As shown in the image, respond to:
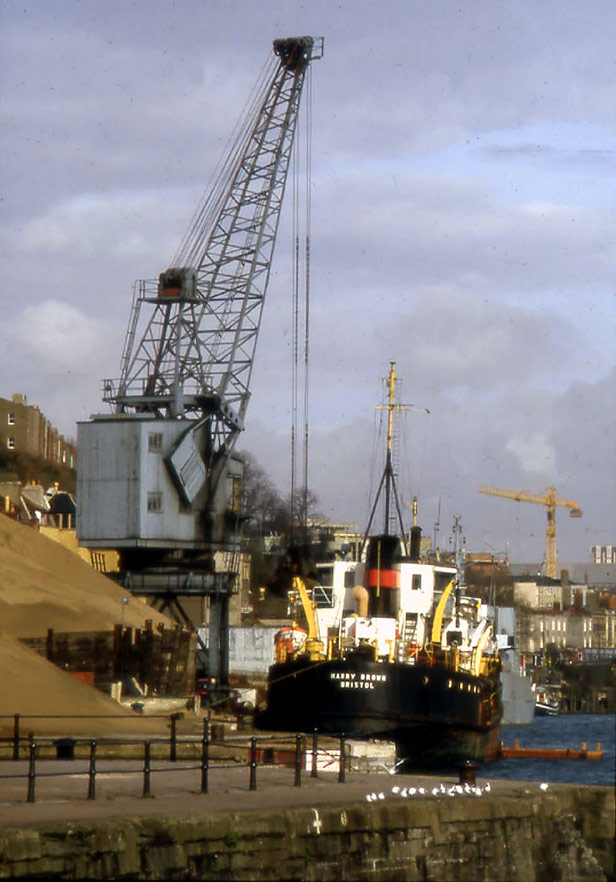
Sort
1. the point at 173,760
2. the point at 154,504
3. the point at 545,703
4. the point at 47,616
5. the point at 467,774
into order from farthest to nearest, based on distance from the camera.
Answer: the point at 545,703
the point at 47,616
the point at 154,504
the point at 173,760
the point at 467,774

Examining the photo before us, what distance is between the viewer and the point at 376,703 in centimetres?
4956

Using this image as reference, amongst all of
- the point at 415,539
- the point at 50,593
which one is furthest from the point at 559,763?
the point at 50,593

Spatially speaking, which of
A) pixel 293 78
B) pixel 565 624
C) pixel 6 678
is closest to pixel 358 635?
pixel 6 678

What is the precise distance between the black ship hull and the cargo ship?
1.4 inches

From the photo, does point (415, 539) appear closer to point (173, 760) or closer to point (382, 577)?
point (382, 577)

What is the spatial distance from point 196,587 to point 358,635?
25.8 meters

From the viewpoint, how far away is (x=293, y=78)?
8756 centimetres

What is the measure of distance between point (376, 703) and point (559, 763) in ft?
37.4

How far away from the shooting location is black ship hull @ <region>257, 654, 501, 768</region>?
1957 inches

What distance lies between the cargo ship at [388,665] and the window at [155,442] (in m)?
14.9

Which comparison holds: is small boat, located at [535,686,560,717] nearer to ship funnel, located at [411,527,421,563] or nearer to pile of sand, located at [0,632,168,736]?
ship funnel, located at [411,527,421,563]

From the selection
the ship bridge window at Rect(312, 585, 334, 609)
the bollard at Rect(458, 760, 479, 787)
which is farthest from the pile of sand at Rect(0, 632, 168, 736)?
the bollard at Rect(458, 760, 479, 787)

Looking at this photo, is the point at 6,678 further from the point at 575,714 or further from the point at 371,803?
the point at 575,714

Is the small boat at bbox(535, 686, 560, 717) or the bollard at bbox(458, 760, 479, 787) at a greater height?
the bollard at bbox(458, 760, 479, 787)
